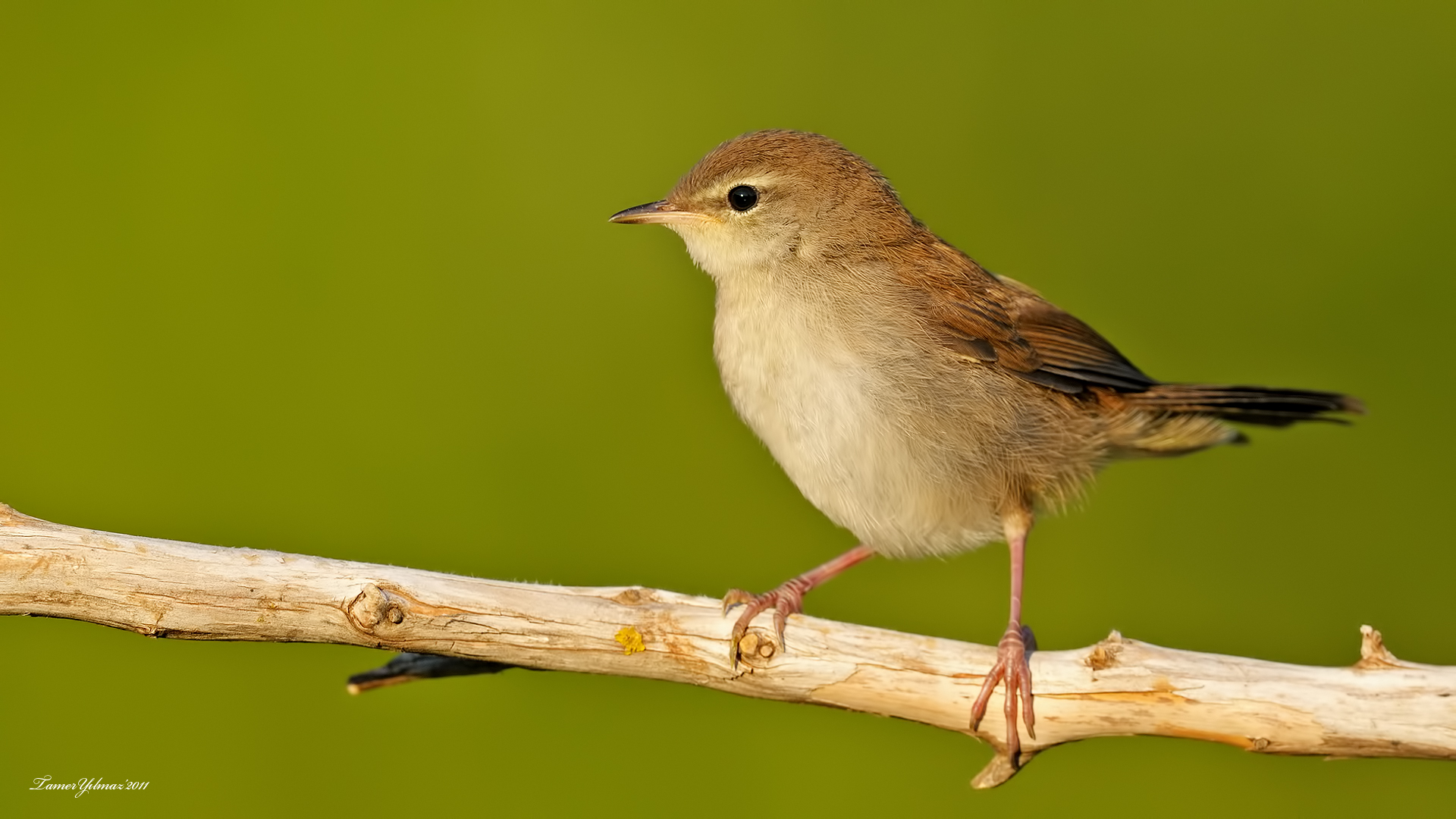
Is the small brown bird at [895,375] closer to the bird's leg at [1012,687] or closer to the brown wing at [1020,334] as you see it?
the brown wing at [1020,334]

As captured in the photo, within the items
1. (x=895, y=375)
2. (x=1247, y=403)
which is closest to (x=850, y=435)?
(x=895, y=375)

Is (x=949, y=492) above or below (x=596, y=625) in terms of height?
above

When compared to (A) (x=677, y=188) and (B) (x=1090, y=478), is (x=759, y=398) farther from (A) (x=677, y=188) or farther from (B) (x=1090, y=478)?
(B) (x=1090, y=478)

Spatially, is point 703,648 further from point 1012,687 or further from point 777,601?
point 1012,687

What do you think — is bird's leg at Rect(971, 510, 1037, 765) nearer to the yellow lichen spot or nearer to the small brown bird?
the small brown bird

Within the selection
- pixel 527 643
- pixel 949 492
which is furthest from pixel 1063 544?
pixel 527 643

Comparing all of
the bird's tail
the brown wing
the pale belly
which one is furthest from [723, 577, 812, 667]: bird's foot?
the bird's tail

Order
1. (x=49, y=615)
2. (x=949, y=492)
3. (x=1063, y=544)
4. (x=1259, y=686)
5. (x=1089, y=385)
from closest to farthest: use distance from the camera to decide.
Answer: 1. (x=49, y=615)
2. (x=1259, y=686)
3. (x=949, y=492)
4. (x=1089, y=385)
5. (x=1063, y=544)
